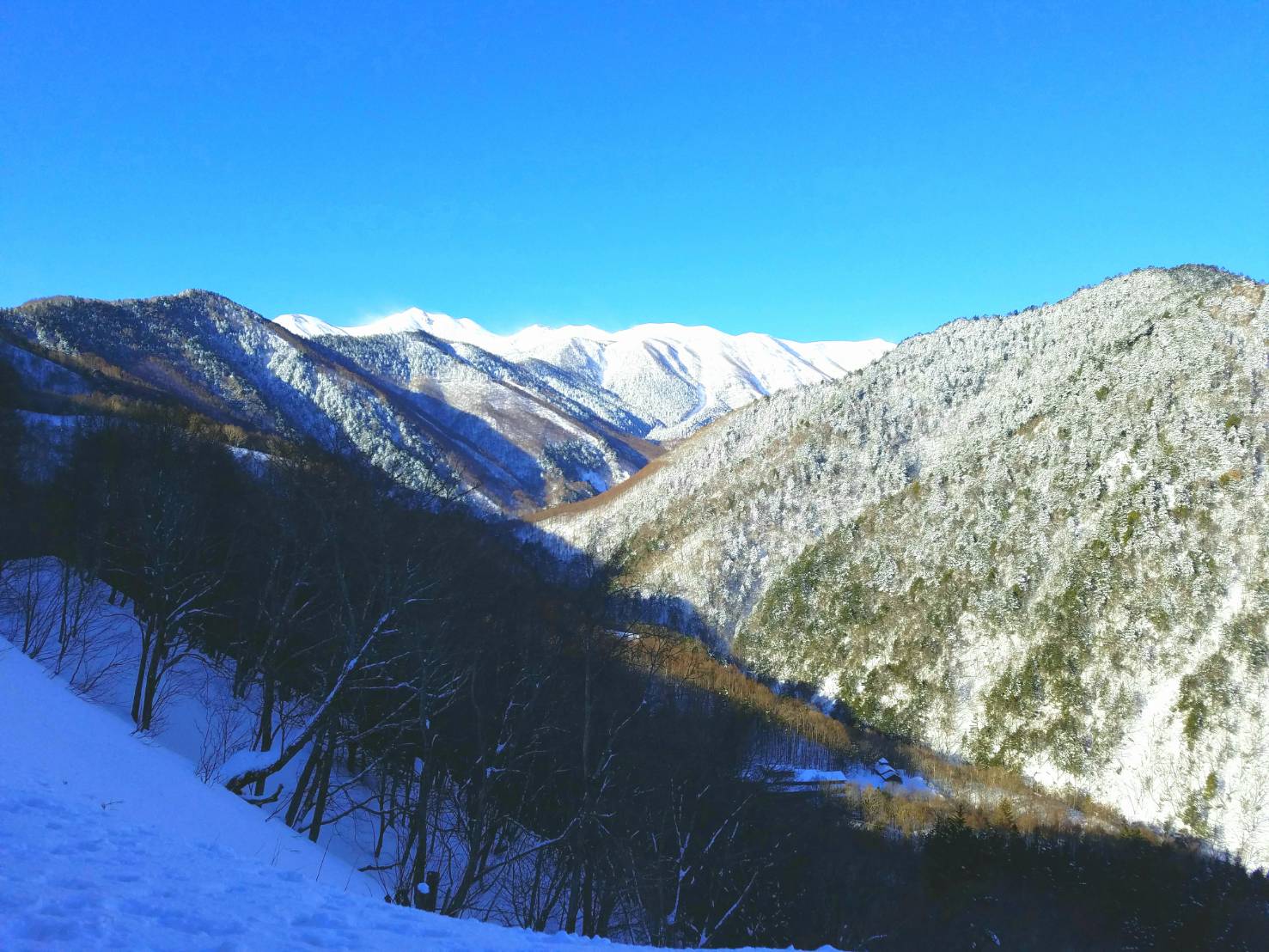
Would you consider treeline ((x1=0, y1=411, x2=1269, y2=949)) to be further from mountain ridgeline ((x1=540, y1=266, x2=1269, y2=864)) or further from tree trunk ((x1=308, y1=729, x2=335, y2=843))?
mountain ridgeline ((x1=540, y1=266, x2=1269, y2=864))

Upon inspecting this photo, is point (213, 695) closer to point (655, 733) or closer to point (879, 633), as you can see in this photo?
point (655, 733)

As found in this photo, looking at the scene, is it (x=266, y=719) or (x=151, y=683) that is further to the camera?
(x=266, y=719)

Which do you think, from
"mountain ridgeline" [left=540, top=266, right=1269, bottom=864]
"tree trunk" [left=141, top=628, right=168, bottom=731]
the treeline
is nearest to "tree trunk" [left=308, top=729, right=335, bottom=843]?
the treeline

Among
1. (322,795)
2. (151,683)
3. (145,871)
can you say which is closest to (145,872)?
(145,871)

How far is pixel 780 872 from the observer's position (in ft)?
114

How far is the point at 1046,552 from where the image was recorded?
91000 millimetres

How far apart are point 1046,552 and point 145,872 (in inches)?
4041

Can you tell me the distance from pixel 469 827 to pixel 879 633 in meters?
89.9

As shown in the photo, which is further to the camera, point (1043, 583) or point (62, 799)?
point (1043, 583)

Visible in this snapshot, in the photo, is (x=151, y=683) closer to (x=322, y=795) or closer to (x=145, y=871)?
(x=322, y=795)

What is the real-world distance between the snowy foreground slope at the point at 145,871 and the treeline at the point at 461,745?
3.69m

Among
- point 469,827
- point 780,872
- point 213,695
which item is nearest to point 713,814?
point 780,872

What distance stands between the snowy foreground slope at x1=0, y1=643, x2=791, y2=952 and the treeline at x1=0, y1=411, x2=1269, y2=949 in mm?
3689

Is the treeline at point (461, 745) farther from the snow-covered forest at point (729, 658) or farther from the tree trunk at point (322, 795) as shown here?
the snow-covered forest at point (729, 658)
